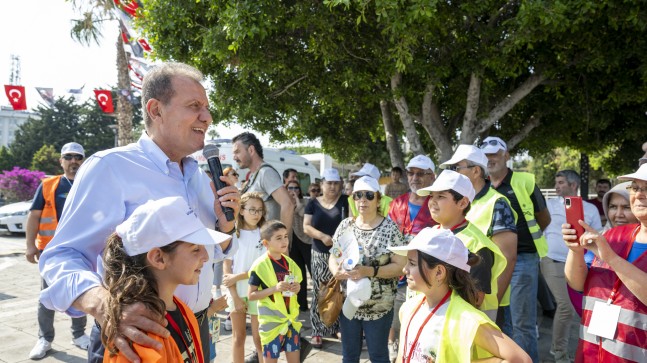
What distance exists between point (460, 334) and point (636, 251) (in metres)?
1.20

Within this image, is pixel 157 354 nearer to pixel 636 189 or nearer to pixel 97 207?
pixel 97 207

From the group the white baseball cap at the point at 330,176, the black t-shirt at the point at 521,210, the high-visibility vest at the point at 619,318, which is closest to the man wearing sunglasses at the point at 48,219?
the white baseball cap at the point at 330,176

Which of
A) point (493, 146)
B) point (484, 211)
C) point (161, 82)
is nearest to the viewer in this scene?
point (161, 82)

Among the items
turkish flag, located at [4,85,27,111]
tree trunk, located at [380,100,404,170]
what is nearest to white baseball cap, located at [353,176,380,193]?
tree trunk, located at [380,100,404,170]

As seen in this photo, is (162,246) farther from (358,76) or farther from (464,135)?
(464,135)

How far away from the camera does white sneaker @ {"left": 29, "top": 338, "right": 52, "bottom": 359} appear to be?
Answer: 4.79 meters

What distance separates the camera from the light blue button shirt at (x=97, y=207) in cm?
155

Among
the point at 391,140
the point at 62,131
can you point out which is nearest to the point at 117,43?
the point at 391,140

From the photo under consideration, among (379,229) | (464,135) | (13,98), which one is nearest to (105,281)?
(379,229)

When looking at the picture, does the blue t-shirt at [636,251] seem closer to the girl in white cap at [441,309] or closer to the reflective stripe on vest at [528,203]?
the girl in white cap at [441,309]

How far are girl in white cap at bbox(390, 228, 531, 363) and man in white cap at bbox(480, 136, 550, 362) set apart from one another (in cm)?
189

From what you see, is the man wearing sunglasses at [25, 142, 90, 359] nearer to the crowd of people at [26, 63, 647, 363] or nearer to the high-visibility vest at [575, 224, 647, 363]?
the crowd of people at [26, 63, 647, 363]

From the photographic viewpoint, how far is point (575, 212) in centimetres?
253

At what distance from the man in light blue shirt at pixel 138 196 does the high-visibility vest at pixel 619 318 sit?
2102 millimetres
